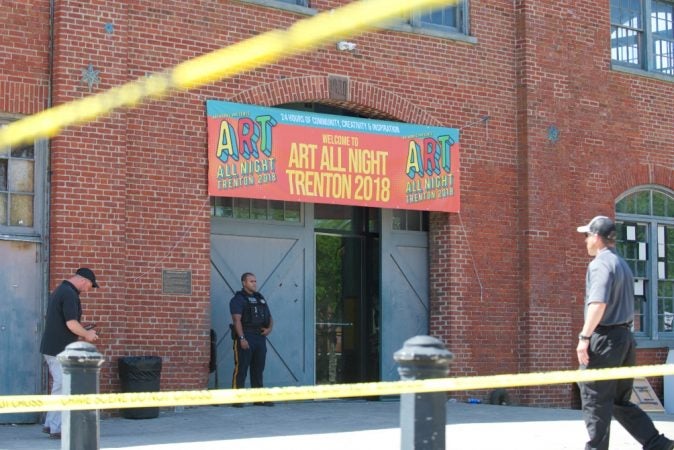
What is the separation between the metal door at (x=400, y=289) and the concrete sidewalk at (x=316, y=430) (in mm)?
1621

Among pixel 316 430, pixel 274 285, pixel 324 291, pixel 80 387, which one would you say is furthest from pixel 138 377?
pixel 80 387

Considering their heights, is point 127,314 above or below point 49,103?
below

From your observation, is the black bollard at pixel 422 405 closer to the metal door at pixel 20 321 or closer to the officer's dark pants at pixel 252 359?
the metal door at pixel 20 321

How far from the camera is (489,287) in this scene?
17922 mm

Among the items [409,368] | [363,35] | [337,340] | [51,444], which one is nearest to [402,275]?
[337,340]

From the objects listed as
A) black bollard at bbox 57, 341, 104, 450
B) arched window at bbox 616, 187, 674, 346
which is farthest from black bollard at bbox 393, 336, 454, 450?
arched window at bbox 616, 187, 674, 346

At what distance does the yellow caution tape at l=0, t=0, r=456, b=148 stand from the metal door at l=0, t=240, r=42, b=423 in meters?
1.31

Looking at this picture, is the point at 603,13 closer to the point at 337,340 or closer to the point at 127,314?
the point at 337,340

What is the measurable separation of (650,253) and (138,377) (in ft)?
32.6

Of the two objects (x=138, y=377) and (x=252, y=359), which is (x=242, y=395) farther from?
(x=252, y=359)

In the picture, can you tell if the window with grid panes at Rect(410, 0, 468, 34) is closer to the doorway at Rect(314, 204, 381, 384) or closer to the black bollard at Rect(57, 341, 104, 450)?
the doorway at Rect(314, 204, 381, 384)

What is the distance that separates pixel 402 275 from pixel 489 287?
134 centimetres

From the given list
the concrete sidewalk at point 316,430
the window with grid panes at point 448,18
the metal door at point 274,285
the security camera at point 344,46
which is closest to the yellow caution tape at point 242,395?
the concrete sidewalk at point 316,430

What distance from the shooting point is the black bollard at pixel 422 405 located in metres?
6.62
